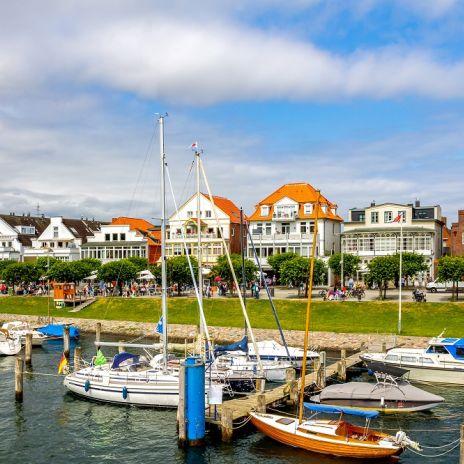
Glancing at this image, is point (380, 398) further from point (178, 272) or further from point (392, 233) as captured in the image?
point (392, 233)

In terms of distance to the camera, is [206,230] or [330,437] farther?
[206,230]

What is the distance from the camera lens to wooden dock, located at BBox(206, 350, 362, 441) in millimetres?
34875

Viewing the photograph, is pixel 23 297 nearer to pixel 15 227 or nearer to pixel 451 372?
pixel 15 227

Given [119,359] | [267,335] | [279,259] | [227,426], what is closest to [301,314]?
[267,335]

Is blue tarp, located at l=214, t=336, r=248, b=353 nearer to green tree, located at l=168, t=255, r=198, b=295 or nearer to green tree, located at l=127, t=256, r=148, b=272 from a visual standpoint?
green tree, located at l=168, t=255, r=198, b=295

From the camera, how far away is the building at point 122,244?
122188mm

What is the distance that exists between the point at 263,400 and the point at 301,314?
3865 centimetres

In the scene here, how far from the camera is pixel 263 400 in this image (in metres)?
37.3

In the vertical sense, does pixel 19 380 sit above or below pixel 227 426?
above

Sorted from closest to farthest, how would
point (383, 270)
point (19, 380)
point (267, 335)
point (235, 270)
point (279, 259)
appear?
point (19, 380) < point (267, 335) < point (383, 270) < point (235, 270) < point (279, 259)

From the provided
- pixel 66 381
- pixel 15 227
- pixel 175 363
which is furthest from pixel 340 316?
pixel 15 227

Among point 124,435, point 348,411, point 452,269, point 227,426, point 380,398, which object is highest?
point 452,269

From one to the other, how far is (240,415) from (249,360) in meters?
12.2

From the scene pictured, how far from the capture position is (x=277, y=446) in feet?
113
